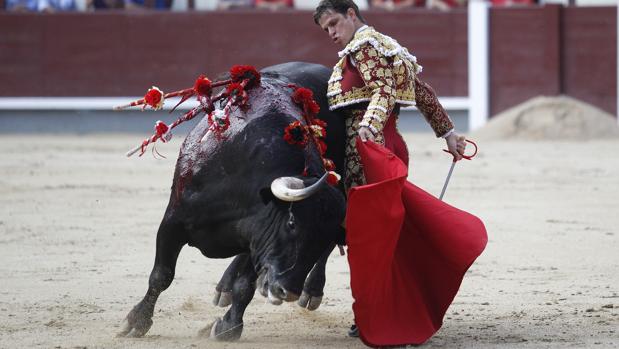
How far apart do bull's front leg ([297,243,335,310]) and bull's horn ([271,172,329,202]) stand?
889 millimetres

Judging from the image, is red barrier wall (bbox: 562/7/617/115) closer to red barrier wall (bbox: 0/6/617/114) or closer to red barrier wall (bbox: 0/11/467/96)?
red barrier wall (bbox: 0/6/617/114)

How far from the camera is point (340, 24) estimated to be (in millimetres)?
3756

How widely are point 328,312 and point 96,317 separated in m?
0.78

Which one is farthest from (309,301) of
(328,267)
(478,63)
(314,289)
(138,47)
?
(138,47)

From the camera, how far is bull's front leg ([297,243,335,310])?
170 inches

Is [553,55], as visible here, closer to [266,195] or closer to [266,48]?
[266,48]

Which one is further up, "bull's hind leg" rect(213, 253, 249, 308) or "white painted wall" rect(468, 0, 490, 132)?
"bull's hind leg" rect(213, 253, 249, 308)

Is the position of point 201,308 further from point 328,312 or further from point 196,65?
point 196,65

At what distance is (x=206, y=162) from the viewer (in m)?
3.70

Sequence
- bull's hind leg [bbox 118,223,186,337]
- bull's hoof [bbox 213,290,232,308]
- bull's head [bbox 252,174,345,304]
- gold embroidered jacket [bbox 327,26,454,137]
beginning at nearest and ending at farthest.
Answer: bull's head [bbox 252,174,345,304] → gold embroidered jacket [bbox 327,26,454,137] → bull's hind leg [bbox 118,223,186,337] → bull's hoof [bbox 213,290,232,308]

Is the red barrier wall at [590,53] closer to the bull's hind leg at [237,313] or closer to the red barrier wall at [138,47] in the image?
the red barrier wall at [138,47]

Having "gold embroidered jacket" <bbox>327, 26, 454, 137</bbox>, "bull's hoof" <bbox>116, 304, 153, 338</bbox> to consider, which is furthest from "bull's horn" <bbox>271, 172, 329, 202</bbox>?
"bull's hoof" <bbox>116, 304, 153, 338</bbox>

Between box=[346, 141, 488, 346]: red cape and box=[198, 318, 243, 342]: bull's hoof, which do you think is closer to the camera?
box=[346, 141, 488, 346]: red cape

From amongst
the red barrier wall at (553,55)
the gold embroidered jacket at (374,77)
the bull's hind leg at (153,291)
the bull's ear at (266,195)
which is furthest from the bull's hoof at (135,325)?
the red barrier wall at (553,55)
